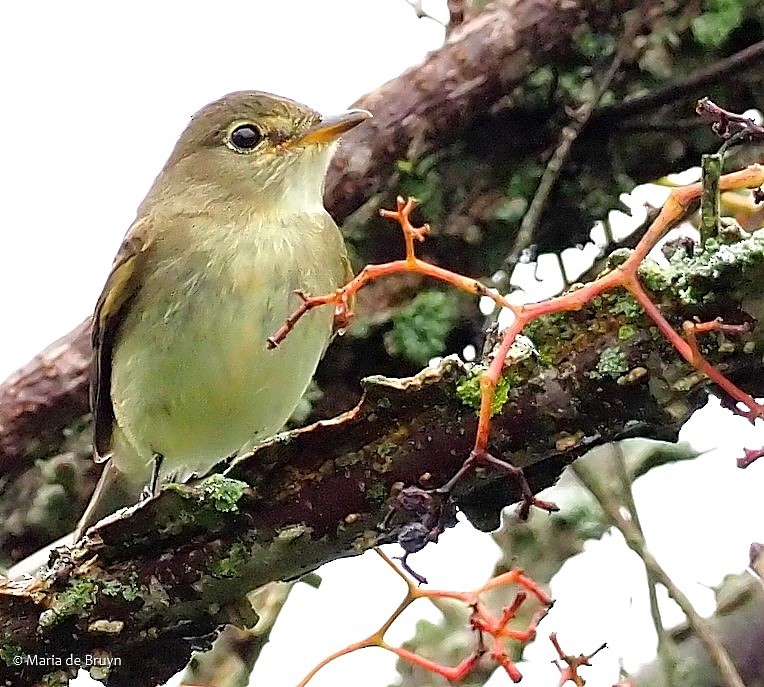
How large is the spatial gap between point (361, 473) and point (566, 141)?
3.45 feet

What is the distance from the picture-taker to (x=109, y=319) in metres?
1.78

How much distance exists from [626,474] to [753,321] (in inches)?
36.6

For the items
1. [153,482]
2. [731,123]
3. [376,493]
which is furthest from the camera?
[153,482]

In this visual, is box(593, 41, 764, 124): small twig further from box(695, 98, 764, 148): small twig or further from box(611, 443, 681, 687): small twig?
box(695, 98, 764, 148): small twig

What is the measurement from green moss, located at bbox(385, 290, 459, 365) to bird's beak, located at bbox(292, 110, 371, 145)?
385 millimetres

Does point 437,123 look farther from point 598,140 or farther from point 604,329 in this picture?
point 604,329

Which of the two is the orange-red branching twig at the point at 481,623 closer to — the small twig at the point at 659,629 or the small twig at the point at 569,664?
the small twig at the point at 569,664

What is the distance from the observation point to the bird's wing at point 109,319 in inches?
69.0

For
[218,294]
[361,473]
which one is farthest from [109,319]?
[361,473]

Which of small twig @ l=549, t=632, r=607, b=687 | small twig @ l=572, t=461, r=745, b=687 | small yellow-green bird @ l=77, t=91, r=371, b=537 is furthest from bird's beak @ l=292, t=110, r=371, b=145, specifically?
small twig @ l=549, t=632, r=607, b=687

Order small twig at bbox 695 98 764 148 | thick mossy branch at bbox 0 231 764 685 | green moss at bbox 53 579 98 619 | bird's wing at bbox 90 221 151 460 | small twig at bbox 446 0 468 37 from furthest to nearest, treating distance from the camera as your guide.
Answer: small twig at bbox 446 0 468 37 → bird's wing at bbox 90 221 151 460 → green moss at bbox 53 579 98 619 → thick mossy branch at bbox 0 231 764 685 → small twig at bbox 695 98 764 148

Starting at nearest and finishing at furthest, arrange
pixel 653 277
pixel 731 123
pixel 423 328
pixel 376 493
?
pixel 731 123, pixel 653 277, pixel 376 493, pixel 423 328

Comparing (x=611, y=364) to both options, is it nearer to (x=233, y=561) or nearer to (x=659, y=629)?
(x=233, y=561)

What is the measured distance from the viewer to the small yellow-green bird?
1.61m
